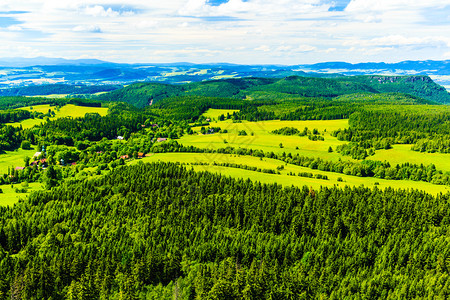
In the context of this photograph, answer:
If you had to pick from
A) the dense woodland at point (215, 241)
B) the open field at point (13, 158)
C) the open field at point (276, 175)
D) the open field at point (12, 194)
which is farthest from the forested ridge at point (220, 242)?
the open field at point (13, 158)

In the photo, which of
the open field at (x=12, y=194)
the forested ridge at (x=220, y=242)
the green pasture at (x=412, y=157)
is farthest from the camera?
the green pasture at (x=412, y=157)

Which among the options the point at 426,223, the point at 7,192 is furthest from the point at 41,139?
the point at 426,223

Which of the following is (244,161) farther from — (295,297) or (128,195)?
(295,297)

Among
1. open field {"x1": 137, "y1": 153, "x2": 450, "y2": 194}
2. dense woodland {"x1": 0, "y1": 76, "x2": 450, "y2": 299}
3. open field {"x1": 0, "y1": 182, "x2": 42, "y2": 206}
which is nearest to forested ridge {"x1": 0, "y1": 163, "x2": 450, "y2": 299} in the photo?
dense woodland {"x1": 0, "y1": 76, "x2": 450, "y2": 299}

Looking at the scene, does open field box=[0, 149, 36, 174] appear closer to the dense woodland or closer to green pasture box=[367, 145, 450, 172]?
the dense woodland

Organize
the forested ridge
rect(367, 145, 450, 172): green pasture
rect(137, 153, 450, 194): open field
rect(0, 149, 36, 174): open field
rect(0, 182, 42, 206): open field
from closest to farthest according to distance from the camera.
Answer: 1. the forested ridge
2. rect(0, 182, 42, 206): open field
3. rect(137, 153, 450, 194): open field
4. rect(367, 145, 450, 172): green pasture
5. rect(0, 149, 36, 174): open field

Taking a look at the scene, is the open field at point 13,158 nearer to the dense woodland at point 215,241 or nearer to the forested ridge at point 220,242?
the dense woodland at point 215,241
